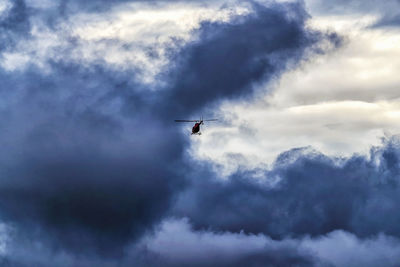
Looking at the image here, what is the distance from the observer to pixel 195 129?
120 metres

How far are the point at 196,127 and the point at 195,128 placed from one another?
104 cm

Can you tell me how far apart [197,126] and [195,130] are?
16.2 feet

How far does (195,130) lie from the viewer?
11812 centimetres

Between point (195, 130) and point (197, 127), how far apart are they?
4.25m

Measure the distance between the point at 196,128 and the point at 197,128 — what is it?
0.59 meters

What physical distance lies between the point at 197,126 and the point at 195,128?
204cm

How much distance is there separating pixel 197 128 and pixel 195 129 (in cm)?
188

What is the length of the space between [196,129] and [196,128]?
4.74ft

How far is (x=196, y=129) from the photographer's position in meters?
120

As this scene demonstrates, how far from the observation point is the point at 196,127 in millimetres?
121750
